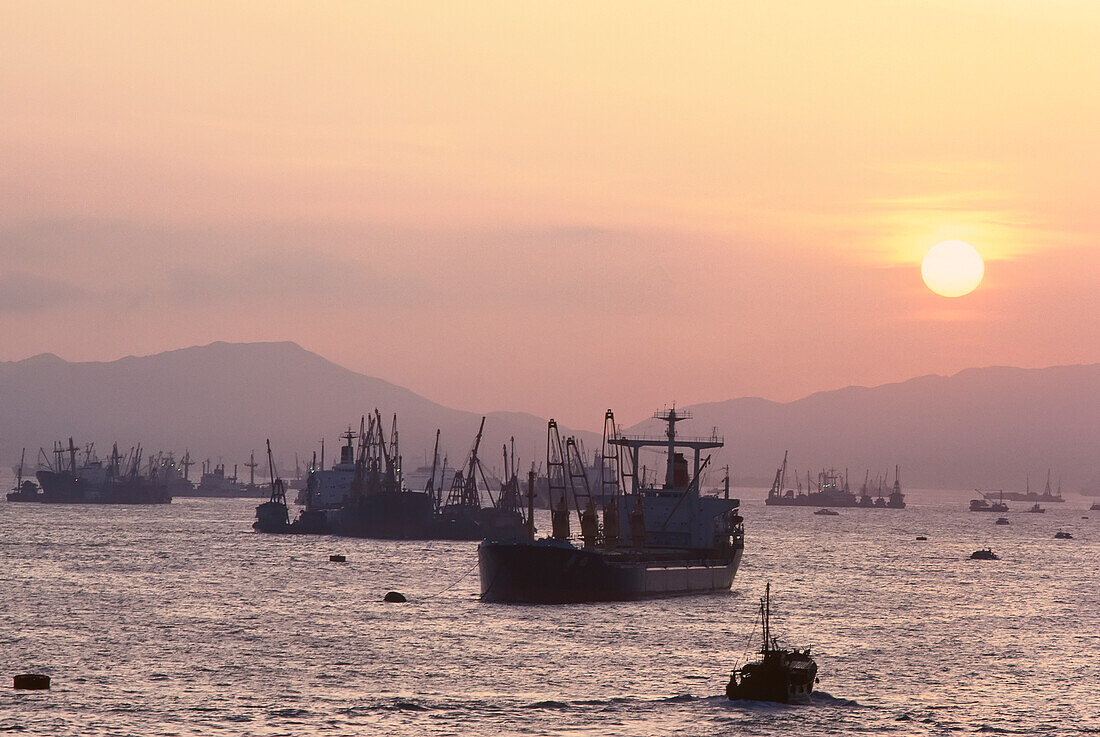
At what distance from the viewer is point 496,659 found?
88.9 meters

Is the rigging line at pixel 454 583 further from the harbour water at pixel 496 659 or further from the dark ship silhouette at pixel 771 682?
the dark ship silhouette at pixel 771 682

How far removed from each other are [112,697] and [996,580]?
432 feet

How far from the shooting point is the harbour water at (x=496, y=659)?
6944 cm

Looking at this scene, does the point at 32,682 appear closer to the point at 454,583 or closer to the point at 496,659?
the point at 496,659

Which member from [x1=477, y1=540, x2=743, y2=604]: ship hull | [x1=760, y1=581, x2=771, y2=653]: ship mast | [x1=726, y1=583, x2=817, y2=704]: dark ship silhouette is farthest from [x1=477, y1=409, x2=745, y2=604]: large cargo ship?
[x1=726, y1=583, x2=817, y2=704]: dark ship silhouette

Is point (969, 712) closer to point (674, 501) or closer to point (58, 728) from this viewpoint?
point (58, 728)

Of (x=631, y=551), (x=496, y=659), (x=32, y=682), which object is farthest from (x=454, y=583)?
(x=32, y=682)

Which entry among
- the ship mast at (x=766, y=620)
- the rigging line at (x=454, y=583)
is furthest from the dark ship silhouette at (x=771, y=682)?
the rigging line at (x=454, y=583)

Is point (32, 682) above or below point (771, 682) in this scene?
below

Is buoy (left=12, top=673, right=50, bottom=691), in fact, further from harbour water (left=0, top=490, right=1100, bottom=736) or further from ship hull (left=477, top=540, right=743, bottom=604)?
ship hull (left=477, top=540, right=743, bottom=604)

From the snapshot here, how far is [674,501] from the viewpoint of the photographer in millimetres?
148125

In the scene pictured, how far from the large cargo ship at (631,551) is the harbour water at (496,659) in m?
2.24

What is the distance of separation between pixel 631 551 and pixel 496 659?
5475 centimetres

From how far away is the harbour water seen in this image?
69.4 m
